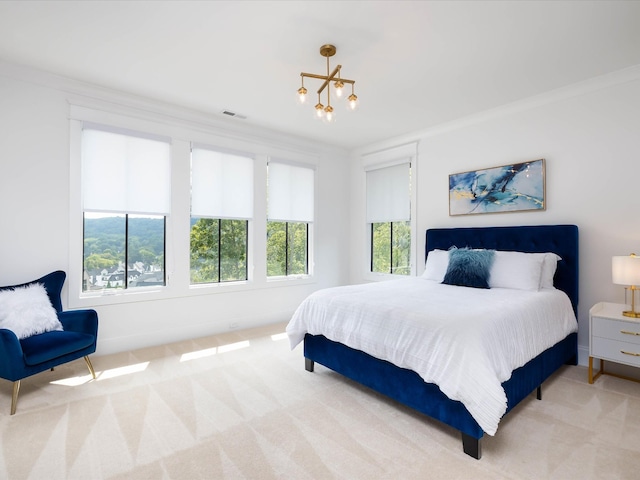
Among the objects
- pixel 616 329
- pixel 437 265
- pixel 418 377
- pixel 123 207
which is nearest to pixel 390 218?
pixel 437 265

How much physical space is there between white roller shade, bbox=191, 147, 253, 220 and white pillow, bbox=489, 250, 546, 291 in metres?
3.18

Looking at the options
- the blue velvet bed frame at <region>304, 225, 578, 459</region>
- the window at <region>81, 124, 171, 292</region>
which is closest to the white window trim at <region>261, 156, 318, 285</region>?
the window at <region>81, 124, 171, 292</region>

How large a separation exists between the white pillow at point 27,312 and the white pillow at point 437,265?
3849 millimetres

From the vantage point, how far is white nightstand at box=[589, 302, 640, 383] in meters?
2.69

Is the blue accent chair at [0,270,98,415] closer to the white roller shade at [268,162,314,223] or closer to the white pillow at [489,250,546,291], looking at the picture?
the white roller shade at [268,162,314,223]

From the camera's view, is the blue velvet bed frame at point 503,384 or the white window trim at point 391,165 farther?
the white window trim at point 391,165

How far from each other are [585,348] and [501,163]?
2.20m

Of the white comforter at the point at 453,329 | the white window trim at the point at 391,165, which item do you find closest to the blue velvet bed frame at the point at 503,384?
the white comforter at the point at 453,329

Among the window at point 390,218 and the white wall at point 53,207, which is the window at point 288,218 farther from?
the window at point 390,218

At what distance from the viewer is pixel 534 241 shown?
3.68 m

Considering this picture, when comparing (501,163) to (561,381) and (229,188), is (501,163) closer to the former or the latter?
(561,381)

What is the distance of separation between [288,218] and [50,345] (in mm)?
3260

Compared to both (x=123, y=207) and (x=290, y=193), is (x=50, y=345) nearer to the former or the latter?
(x=123, y=207)

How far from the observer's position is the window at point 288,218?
5.04m
